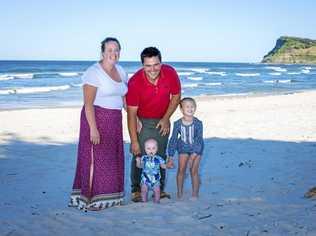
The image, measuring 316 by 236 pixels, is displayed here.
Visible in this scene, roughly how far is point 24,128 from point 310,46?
138971mm

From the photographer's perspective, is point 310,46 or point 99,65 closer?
point 99,65

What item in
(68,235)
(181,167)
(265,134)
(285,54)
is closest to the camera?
(68,235)

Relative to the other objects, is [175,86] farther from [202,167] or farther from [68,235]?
[202,167]

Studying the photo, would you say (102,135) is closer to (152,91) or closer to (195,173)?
(152,91)

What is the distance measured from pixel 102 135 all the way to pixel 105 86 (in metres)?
0.51

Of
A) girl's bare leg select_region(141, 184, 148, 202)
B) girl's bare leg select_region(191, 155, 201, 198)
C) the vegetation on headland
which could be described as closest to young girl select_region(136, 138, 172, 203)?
girl's bare leg select_region(141, 184, 148, 202)

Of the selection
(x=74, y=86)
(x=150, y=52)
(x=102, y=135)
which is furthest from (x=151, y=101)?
(x=74, y=86)

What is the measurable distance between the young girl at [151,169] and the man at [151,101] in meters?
0.12

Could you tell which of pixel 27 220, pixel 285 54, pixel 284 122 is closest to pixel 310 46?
pixel 285 54

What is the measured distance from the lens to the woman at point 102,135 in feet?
14.4

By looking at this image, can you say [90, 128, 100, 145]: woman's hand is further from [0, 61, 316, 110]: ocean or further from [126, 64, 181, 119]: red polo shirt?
[0, 61, 316, 110]: ocean

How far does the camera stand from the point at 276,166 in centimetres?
680

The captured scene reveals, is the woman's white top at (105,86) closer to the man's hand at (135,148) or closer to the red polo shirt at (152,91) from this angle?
the red polo shirt at (152,91)

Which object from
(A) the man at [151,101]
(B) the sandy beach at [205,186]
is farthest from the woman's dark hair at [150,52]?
(B) the sandy beach at [205,186]
